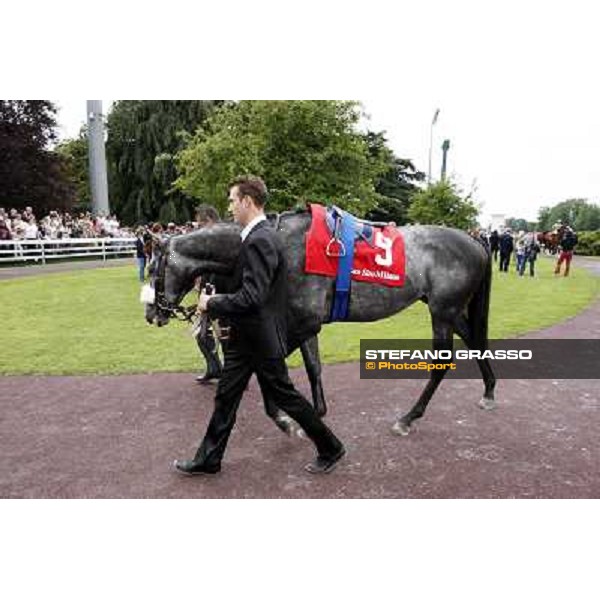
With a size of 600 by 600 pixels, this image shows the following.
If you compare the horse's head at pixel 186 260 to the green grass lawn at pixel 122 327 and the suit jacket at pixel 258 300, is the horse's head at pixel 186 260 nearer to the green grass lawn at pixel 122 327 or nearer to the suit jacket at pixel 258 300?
the suit jacket at pixel 258 300

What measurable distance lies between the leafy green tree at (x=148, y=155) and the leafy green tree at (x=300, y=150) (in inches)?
651

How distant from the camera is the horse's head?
3676 mm

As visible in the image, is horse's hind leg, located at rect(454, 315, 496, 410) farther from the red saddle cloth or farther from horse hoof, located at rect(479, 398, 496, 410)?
the red saddle cloth

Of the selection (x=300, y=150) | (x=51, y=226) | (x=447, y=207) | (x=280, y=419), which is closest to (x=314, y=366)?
(x=280, y=419)

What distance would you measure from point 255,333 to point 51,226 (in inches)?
809

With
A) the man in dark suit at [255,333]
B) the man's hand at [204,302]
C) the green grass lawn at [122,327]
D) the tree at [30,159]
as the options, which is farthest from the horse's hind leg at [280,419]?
the tree at [30,159]

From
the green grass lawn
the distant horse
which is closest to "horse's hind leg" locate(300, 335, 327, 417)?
the distant horse

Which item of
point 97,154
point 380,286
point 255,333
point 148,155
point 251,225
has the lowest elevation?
point 255,333

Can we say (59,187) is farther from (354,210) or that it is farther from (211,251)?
(211,251)

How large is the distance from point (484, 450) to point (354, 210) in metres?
8.35

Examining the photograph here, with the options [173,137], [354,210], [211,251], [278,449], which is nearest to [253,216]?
[211,251]

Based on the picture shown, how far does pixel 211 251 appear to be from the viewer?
3688mm

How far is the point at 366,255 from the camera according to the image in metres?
4.02

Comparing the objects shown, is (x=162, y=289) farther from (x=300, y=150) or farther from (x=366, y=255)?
(x=300, y=150)
